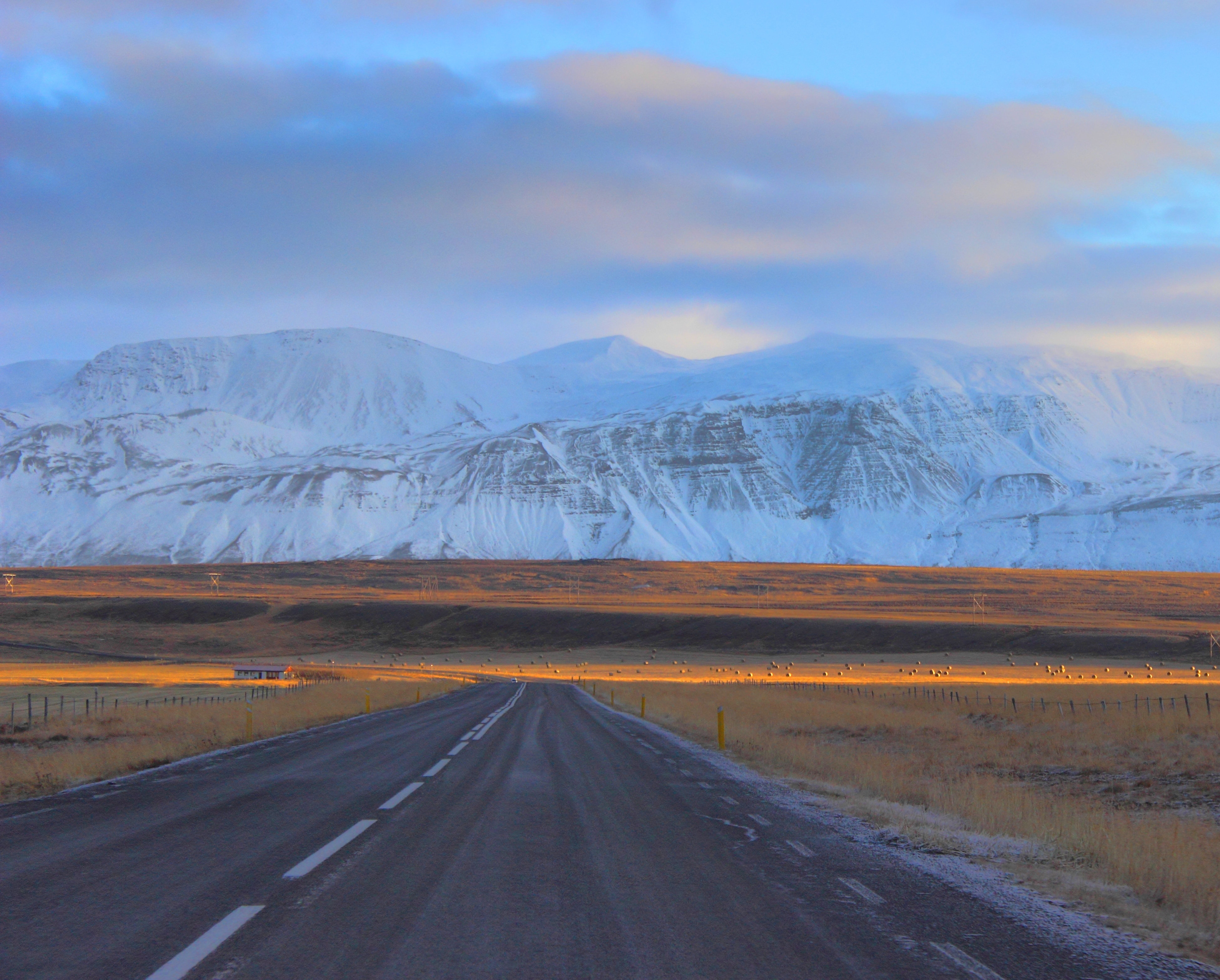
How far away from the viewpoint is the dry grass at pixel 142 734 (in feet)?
54.6

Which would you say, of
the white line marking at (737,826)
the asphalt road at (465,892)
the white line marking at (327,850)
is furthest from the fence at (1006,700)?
the white line marking at (327,850)

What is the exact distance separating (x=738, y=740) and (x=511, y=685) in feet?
132

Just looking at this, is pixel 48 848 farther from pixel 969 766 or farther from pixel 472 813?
pixel 969 766

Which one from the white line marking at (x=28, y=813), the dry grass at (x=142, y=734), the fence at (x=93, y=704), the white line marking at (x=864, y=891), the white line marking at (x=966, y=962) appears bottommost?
the fence at (x=93, y=704)

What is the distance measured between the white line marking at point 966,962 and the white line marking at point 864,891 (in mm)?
1202

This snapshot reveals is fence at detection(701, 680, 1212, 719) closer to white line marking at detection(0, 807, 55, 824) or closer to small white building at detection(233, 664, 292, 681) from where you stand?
white line marking at detection(0, 807, 55, 824)

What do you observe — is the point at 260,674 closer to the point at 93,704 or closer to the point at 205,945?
the point at 93,704

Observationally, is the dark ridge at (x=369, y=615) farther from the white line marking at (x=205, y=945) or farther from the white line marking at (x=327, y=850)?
the white line marking at (x=205, y=945)

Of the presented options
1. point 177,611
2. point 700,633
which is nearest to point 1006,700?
point 700,633

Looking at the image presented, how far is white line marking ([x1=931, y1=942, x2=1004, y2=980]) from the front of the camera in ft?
20.3

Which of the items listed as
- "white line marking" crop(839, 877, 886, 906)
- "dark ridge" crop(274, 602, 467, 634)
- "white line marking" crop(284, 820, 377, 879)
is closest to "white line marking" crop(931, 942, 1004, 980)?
"white line marking" crop(839, 877, 886, 906)

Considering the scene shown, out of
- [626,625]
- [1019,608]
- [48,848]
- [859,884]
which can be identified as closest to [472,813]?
[48,848]

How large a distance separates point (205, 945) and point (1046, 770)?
734 inches

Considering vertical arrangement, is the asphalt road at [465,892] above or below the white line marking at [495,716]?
above
